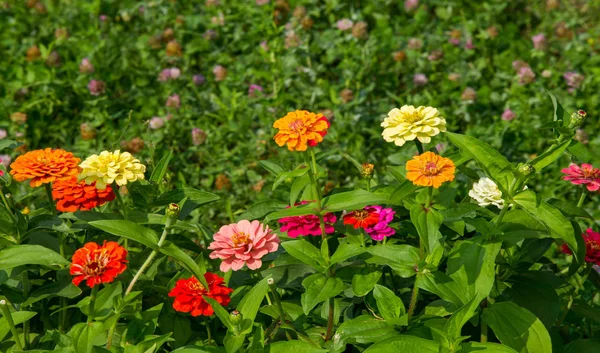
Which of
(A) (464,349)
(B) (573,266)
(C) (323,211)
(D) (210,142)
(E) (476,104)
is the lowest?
(E) (476,104)

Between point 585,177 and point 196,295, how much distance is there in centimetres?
89

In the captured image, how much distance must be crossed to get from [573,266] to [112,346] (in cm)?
99

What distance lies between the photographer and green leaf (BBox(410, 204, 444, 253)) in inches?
51.9

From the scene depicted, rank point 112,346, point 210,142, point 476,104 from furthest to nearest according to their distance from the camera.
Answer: point 476,104 → point 210,142 → point 112,346

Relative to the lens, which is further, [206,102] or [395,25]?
[395,25]

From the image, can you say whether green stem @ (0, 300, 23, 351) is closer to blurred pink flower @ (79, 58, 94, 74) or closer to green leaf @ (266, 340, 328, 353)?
green leaf @ (266, 340, 328, 353)

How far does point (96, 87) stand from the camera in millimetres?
3209

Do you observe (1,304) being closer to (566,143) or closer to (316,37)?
(566,143)

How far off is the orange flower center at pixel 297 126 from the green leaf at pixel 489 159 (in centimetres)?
27

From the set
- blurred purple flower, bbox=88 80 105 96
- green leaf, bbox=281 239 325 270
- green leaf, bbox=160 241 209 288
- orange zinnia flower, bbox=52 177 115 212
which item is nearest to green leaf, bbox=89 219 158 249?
green leaf, bbox=160 241 209 288

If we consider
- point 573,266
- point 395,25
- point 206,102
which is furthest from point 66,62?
point 573,266

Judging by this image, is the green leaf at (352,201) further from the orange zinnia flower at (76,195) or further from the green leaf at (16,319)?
the green leaf at (16,319)

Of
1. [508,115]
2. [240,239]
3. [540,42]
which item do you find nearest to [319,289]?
[240,239]

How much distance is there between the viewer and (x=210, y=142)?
3.03m
